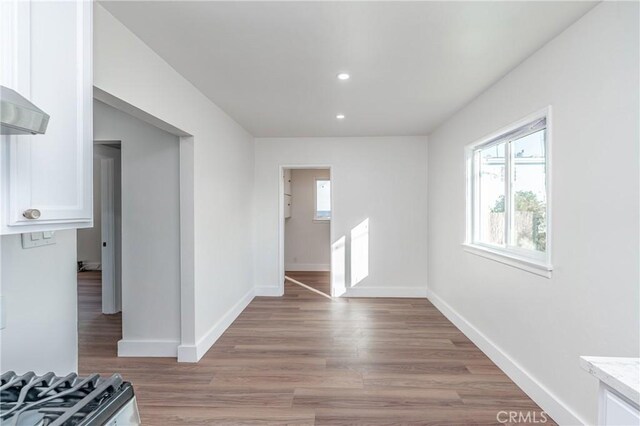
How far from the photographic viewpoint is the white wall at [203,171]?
1.95 metres

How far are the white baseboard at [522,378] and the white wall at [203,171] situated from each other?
8.75 ft

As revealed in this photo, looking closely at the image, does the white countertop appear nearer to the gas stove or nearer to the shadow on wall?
the gas stove

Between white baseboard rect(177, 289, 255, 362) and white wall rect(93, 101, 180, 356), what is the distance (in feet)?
0.58

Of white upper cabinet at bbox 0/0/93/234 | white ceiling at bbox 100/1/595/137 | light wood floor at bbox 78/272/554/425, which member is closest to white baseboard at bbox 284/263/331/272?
light wood floor at bbox 78/272/554/425

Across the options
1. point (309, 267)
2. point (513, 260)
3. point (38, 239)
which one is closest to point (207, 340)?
point (38, 239)

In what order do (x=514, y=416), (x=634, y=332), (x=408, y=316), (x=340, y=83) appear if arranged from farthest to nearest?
1. (x=408, y=316)
2. (x=340, y=83)
3. (x=514, y=416)
4. (x=634, y=332)

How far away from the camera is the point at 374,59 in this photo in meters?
2.41

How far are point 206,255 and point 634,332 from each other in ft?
10.3

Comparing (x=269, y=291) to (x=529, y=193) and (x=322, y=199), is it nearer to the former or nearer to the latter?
(x=322, y=199)

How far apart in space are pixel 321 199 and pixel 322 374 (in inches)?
196

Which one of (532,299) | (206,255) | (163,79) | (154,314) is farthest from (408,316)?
(163,79)

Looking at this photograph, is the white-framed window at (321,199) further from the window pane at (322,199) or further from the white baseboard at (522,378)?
the white baseboard at (522,378)

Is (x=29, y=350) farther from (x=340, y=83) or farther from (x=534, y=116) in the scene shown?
(x=534, y=116)

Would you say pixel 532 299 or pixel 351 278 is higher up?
pixel 532 299
